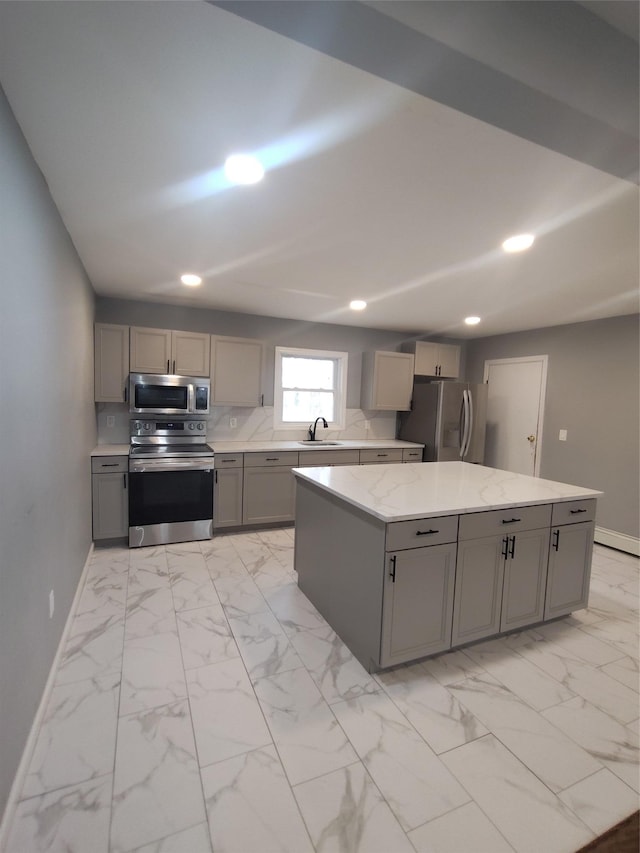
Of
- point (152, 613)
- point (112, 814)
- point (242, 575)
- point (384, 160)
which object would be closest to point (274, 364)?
point (242, 575)

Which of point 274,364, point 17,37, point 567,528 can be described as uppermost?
point 17,37

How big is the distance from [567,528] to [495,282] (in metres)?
1.85

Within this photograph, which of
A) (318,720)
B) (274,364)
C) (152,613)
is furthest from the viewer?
(274,364)

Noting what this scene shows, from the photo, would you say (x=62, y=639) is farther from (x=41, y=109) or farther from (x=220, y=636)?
(x=41, y=109)

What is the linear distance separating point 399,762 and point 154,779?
903mm

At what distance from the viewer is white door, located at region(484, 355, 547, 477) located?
4.71m

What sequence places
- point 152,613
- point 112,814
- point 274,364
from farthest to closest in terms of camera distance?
point 274,364 → point 152,613 → point 112,814

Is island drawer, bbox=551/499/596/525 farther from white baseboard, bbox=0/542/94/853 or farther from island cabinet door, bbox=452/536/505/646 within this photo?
white baseboard, bbox=0/542/94/853

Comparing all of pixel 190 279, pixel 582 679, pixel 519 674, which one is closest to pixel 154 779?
pixel 519 674

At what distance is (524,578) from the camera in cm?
232

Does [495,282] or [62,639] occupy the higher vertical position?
[495,282]

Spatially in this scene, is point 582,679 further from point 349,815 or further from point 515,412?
point 515,412

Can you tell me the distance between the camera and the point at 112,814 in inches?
51.4

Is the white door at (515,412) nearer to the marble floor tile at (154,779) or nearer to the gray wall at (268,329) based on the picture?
the gray wall at (268,329)
